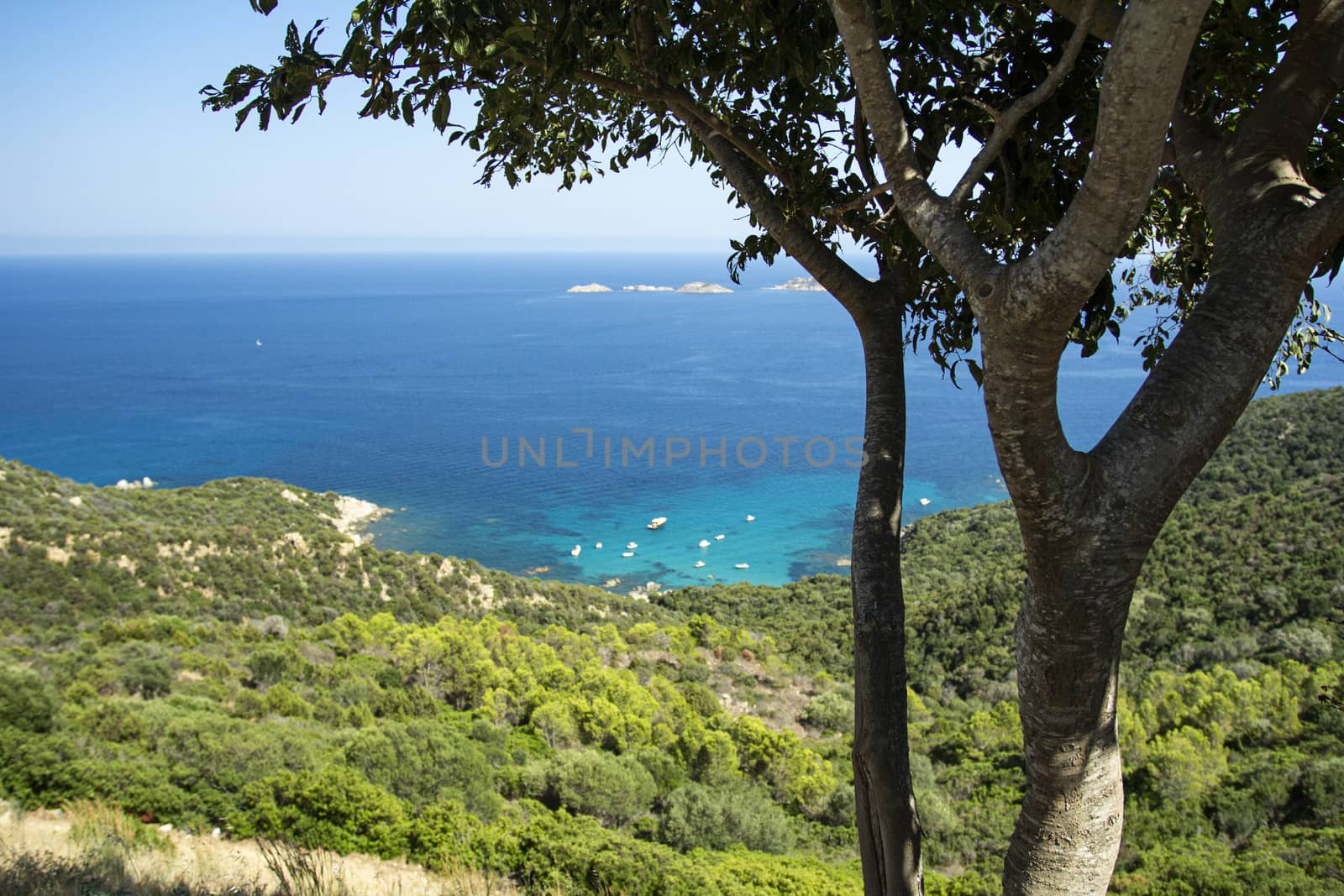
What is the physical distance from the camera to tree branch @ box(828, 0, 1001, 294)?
1.77 metres

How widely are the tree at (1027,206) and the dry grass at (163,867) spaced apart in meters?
2.41

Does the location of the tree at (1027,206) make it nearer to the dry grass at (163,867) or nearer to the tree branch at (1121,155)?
the tree branch at (1121,155)

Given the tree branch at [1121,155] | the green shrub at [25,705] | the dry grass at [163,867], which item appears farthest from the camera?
the green shrub at [25,705]

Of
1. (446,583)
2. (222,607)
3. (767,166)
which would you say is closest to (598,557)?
(446,583)

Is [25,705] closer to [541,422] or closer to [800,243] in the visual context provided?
[800,243]

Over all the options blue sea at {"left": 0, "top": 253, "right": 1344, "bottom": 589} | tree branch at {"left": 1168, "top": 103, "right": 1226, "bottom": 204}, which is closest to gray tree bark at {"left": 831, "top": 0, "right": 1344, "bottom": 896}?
tree branch at {"left": 1168, "top": 103, "right": 1226, "bottom": 204}

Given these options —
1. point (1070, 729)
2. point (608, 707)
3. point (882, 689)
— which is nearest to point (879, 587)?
point (882, 689)

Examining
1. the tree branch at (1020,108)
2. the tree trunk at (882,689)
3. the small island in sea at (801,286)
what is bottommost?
the tree trunk at (882,689)

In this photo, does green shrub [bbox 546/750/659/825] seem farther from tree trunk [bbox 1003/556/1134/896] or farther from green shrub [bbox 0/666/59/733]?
tree trunk [bbox 1003/556/1134/896]

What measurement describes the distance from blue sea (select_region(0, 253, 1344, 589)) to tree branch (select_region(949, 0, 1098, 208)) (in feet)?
99.2

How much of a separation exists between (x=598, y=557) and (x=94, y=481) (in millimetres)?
29635

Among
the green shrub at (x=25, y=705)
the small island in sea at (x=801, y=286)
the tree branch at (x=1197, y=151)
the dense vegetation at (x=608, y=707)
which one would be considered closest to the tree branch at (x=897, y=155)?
the tree branch at (x=1197, y=151)

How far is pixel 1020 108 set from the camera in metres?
1.78

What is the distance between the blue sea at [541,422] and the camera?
38.1 metres
